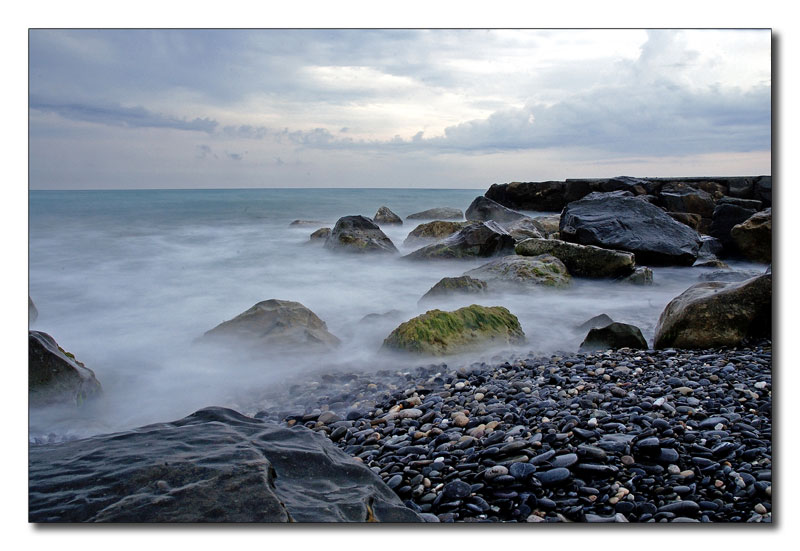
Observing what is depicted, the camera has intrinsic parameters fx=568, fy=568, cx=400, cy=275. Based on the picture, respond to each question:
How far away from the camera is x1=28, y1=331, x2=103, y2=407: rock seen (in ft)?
9.70

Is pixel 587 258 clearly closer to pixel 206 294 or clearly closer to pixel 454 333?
pixel 454 333

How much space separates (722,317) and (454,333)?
169 cm

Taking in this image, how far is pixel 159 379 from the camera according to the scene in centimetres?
A: 364

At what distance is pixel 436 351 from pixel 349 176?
1.61 metres

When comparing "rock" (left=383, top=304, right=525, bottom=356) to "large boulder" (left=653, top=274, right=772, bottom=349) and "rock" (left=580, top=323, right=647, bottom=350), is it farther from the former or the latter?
"large boulder" (left=653, top=274, right=772, bottom=349)

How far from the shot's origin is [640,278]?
5.86 m

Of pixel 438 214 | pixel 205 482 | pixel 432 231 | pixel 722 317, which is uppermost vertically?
pixel 438 214

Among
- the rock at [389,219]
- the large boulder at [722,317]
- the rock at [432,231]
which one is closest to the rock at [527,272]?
the large boulder at [722,317]

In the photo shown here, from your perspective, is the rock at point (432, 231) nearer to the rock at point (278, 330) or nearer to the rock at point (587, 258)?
the rock at point (587, 258)

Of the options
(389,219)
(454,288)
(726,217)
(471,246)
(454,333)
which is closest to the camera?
(454,333)

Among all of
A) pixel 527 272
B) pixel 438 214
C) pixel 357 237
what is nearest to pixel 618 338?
pixel 527 272

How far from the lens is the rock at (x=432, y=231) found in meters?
8.81
